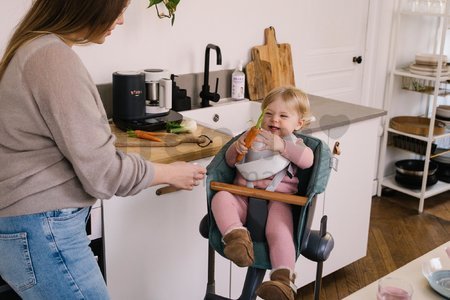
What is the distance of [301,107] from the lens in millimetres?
2055

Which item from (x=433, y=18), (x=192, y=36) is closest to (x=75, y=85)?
(x=192, y=36)

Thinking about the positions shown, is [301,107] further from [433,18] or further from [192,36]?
[433,18]

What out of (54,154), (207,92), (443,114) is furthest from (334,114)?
(54,154)

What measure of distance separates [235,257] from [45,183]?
61 centimetres

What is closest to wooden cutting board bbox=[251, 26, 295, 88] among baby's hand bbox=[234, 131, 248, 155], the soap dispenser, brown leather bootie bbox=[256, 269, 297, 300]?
the soap dispenser

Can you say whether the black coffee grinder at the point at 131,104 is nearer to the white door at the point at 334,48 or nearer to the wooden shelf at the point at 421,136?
the white door at the point at 334,48

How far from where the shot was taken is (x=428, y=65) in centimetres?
383

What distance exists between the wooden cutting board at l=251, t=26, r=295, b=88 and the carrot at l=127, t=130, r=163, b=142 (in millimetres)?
1025

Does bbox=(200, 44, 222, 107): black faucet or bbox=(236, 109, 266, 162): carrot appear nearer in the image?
bbox=(236, 109, 266, 162): carrot

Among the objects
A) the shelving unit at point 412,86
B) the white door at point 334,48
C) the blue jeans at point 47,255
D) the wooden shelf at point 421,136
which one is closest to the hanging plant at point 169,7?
the white door at point 334,48

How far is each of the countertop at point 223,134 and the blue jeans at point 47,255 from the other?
61 centimetres

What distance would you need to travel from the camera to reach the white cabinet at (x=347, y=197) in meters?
2.80

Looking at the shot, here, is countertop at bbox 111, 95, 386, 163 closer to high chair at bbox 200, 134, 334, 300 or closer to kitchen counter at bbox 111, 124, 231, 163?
kitchen counter at bbox 111, 124, 231, 163

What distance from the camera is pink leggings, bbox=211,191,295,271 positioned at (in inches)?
68.8
